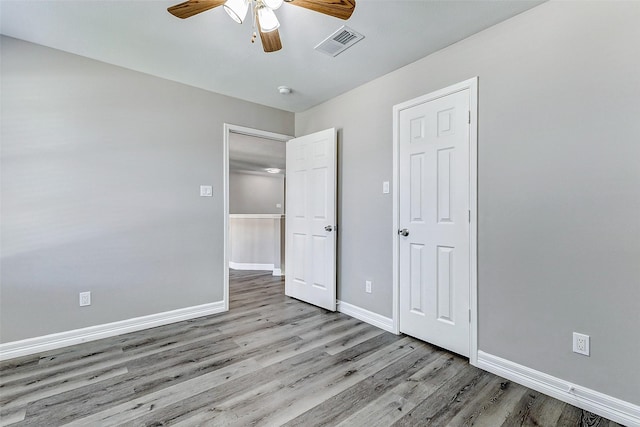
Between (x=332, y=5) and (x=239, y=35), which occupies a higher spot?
(x=239, y=35)

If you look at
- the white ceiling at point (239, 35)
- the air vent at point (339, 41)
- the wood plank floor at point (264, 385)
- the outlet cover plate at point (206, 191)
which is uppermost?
the white ceiling at point (239, 35)

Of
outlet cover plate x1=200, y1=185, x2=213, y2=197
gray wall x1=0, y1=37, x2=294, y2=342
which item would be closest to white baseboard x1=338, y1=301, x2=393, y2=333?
gray wall x1=0, y1=37, x2=294, y2=342

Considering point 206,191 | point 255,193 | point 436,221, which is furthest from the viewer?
point 255,193

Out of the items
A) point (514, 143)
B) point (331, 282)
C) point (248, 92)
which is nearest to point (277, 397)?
point (331, 282)

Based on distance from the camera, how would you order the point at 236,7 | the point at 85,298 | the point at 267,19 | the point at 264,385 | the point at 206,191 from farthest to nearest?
the point at 206,191 → the point at 85,298 → the point at 264,385 → the point at 267,19 → the point at 236,7

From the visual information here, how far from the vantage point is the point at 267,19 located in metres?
1.62

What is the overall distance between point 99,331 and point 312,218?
2.34 metres

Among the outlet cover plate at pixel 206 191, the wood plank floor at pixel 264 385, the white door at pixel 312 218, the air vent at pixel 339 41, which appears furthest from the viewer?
the white door at pixel 312 218

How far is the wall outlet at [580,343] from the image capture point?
5.44 feet

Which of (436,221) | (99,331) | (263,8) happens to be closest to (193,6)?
(263,8)

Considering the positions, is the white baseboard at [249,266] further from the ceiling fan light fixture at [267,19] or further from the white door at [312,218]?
the ceiling fan light fixture at [267,19]

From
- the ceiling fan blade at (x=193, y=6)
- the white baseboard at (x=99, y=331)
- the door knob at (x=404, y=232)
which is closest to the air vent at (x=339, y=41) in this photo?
the ceiling fan blade at (x=193, y=6)

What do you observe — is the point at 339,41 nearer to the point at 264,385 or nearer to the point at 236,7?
the point at 236,7

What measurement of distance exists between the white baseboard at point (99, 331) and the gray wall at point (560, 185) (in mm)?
2739
